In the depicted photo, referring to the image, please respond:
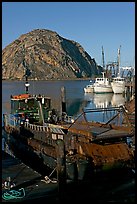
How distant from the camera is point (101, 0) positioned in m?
6.42

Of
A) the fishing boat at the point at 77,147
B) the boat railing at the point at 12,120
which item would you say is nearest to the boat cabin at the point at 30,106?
the boat railing at the point at 12,120

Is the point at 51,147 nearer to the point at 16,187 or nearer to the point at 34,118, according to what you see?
the point at 16,187

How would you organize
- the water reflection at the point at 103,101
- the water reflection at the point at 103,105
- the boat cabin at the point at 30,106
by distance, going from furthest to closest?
the water reflection at the point at 103,101
the water reflection at the point at 103,105
the boat cabin at the point at 30,106

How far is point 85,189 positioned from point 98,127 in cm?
699

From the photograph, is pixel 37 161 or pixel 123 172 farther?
pixel 37 161

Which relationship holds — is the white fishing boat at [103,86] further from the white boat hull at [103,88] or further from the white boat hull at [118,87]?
the white boat hull at [118,87]

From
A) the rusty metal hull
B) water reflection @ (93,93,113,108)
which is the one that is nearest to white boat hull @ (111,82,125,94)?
water reflection @ (93,93,113,108)

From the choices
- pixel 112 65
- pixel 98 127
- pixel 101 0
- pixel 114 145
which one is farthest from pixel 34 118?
pixel 112 65

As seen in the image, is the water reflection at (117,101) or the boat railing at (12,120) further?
the water reflection at (117,101)

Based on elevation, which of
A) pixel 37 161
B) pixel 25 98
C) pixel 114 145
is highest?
pixel 25 98

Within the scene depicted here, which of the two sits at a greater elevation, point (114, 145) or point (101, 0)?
point (101, 0)

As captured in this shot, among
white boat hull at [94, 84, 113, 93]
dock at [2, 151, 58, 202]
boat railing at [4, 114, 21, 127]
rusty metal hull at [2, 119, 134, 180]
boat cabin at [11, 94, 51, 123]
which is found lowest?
dock at [2, 151, 58, 202]

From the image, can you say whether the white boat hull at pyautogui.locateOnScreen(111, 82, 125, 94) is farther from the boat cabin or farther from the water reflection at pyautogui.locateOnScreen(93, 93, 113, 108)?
the boat cabin

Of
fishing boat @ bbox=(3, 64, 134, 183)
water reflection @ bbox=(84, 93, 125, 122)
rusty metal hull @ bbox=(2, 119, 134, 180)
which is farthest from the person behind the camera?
water reflection @ bbox=(84, 93, 125, 122)
